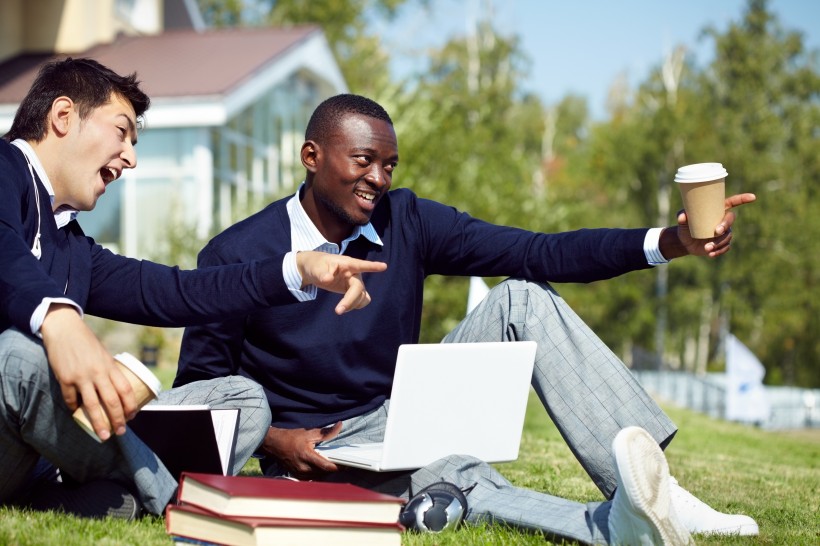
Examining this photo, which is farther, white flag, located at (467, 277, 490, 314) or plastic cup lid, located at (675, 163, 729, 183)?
white flag, located at (467, 277, 490, 314)

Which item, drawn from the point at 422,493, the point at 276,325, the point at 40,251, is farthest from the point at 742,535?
the point at 40,251

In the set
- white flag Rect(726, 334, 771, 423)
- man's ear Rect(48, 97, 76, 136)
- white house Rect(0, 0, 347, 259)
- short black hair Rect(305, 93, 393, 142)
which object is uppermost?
white house Rect(0, 0, 347, 259)

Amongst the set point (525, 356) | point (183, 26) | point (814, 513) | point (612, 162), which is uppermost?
point (183, 26)

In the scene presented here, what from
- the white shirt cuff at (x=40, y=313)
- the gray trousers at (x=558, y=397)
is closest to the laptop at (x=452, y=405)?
the gray trousers at (x=558, y=397)

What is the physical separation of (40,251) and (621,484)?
180 cm

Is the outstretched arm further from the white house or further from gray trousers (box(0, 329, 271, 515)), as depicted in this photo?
the white house

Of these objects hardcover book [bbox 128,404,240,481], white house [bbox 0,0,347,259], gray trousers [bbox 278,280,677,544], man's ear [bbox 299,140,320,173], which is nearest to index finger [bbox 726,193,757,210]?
gray trousers [bbox 278,280,677,544]

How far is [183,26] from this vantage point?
26719mm

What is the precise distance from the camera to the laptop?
10.2 ft

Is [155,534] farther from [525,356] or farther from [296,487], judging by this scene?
[525,356]

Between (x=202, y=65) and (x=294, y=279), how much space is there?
660 inches

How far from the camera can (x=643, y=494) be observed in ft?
8.34

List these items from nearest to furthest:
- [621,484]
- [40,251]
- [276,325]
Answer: [621,484] → [40,251] → [276,325]

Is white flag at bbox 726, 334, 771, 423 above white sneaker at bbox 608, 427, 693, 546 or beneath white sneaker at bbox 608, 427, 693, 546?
beneath
